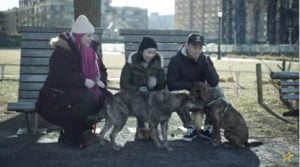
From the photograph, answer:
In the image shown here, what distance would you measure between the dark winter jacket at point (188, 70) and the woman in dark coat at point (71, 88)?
3.49 feet

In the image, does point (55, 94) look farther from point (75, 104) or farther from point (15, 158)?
point (15, 158)

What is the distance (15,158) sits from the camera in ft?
19.2

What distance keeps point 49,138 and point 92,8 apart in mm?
3839

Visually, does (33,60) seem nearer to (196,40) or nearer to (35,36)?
(35,36)

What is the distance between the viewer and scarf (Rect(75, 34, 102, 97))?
6469 mm

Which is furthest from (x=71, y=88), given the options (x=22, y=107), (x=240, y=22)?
(x=240, y=22)

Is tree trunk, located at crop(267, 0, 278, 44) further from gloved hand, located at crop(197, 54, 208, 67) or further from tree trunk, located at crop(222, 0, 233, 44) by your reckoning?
gloved hand, located at crop(197, 54, 208, 67)

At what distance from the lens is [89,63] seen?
6.58 meters

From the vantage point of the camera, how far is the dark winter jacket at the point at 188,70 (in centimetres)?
685

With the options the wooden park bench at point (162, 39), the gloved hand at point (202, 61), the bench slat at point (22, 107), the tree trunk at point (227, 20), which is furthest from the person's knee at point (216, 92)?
the tree trunk at point (227, 20)

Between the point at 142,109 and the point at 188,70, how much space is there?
3.07ft

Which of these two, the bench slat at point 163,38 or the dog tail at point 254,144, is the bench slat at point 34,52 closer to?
the bench slat at point 163,38

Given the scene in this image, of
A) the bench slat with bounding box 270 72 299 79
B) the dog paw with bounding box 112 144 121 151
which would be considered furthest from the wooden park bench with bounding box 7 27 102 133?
the bench slat with bounding box 270 72 299 79

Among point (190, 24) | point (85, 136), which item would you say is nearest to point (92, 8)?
point (85, 136)
